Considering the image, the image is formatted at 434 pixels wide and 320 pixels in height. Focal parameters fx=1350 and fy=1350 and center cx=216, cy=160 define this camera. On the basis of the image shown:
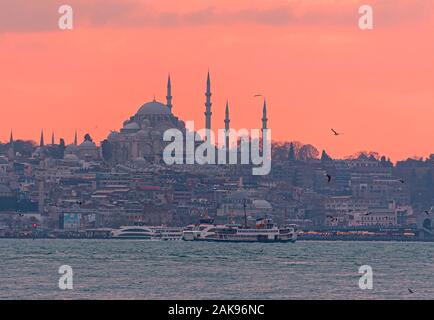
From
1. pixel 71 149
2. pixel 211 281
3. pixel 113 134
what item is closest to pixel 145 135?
pixel 113 134

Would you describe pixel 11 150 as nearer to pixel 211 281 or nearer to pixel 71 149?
pixel 71 149

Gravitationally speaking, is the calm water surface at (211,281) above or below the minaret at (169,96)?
below

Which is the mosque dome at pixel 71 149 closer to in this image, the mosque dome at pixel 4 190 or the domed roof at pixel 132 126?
the domed roof at pixel 132 126

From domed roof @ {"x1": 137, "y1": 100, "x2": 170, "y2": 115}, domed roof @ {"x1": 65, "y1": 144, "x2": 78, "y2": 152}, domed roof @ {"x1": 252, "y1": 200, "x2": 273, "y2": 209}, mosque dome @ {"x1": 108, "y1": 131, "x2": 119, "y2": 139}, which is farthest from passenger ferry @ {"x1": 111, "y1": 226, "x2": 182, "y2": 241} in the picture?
domed roof @ {"x1": 65, "y1": 144, "x2": 78, "y2": 152}

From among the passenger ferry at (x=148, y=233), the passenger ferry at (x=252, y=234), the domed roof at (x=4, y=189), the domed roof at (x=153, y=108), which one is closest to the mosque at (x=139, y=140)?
the domed roof at (x=153, y=108)
